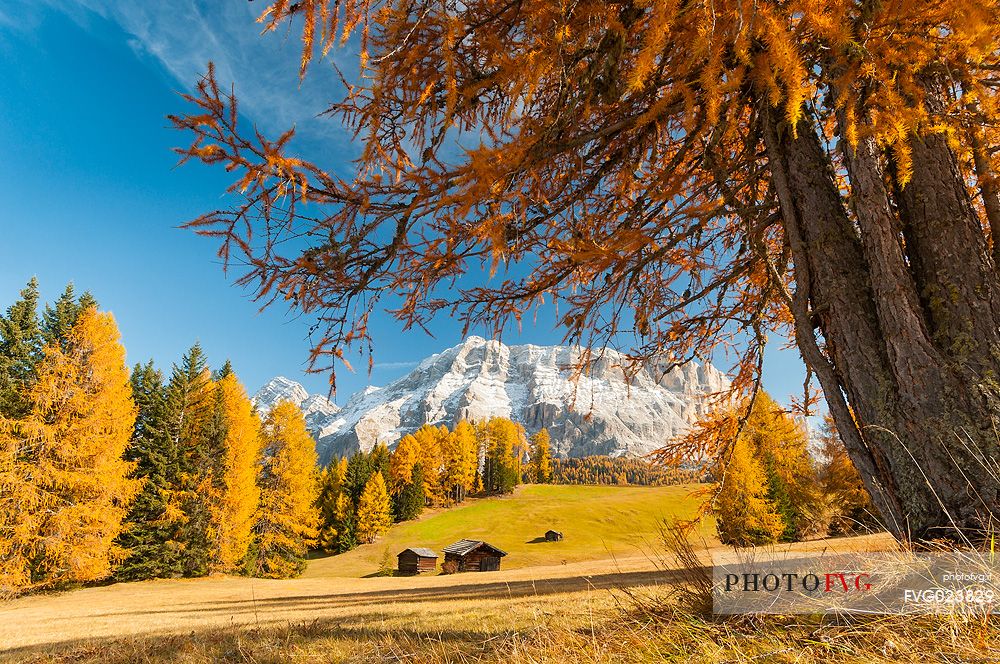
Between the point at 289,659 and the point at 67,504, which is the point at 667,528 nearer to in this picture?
the point at 289,659

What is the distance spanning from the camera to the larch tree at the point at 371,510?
44562 millimetres

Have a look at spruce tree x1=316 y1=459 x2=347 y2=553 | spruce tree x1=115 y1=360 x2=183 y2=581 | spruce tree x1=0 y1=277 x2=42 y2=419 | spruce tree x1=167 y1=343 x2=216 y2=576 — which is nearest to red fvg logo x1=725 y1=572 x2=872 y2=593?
spruce tree x1=0 y1=277 x2=42 y2=419

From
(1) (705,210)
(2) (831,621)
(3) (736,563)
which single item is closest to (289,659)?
(3) (736,563)

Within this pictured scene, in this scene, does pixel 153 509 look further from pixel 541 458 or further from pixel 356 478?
pixel 541 458

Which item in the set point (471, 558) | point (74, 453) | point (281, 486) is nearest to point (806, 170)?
point (74, 453)

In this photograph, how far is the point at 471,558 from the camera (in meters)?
36.1

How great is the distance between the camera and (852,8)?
251 centimetres

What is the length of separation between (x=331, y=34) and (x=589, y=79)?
1406 mm

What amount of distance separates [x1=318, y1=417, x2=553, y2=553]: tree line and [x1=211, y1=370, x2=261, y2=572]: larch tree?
17.6 meters

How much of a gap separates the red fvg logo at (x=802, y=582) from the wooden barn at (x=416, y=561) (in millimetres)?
37785

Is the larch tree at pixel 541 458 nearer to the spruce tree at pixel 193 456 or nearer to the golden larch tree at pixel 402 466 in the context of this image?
the golden larch tree at pixel 402 466

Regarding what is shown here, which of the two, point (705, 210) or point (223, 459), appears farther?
point (223, 459)

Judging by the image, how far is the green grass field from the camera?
38906mm

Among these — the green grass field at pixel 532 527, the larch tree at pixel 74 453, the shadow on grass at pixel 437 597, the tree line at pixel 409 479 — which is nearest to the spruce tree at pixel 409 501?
the tree line at pixel 409 479
